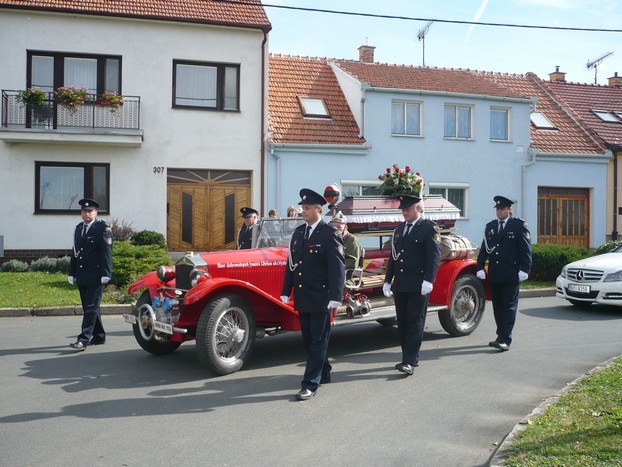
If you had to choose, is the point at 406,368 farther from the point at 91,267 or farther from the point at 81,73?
the point at 81,73

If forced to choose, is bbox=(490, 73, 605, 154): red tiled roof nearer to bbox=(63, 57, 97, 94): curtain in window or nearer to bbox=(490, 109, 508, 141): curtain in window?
bbox=(490, 109, 508, 141): curtain in window

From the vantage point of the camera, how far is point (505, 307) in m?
8.55

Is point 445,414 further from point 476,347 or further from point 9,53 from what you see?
point 9,53

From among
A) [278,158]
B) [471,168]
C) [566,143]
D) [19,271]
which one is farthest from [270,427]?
[566,143]

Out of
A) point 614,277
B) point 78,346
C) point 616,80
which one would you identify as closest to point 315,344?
point 78,346

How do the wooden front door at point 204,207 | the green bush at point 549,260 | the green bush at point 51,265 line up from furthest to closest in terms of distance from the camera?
the wooden front door at point 204,207 < the green bush at point 51,265 < the green bush at point 549,260

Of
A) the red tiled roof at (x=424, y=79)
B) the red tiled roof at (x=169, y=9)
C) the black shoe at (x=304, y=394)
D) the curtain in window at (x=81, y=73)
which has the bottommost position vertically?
the black shoe at (x=304, y=394)

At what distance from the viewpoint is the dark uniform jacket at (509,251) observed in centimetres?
859

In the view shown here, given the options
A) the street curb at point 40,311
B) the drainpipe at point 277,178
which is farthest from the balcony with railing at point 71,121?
the street curb at point 40,311

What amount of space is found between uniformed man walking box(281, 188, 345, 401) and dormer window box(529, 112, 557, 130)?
64.7 feet

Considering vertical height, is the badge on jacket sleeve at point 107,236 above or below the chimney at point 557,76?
below

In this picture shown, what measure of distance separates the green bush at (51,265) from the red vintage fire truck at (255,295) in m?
8.85

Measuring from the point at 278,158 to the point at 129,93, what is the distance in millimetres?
4658

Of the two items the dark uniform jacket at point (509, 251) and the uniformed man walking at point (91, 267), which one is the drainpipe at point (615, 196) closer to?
the dark uniform jacket at point (509, 251)
